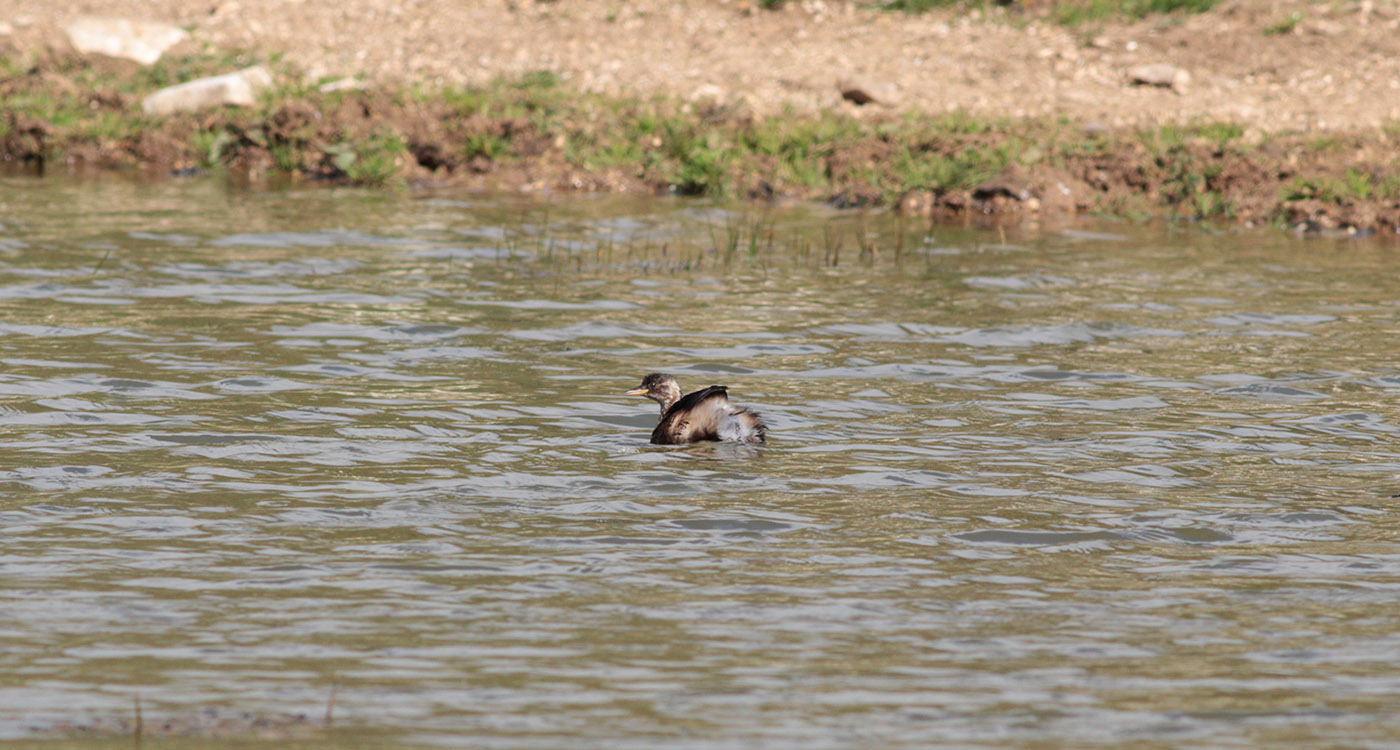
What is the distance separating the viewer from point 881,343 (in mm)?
12195

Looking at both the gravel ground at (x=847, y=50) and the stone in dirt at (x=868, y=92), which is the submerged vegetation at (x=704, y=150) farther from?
the gravel ground at (x=847, y=50)

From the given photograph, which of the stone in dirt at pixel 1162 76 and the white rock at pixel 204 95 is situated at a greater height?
the stone in dirt at pixel 1162 76

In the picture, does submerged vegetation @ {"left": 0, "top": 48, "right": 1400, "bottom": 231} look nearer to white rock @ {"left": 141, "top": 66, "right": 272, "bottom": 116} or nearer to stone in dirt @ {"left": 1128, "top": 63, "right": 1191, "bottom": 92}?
white rock @ {"left": 141, "top": 66, "right": 272, "bottom": 116}

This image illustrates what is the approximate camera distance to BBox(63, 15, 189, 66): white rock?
74.6 ft

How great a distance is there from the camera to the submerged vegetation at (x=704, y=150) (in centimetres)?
1808

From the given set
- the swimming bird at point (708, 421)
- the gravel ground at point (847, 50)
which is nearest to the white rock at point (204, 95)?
the gravel ground at point (847, 50)

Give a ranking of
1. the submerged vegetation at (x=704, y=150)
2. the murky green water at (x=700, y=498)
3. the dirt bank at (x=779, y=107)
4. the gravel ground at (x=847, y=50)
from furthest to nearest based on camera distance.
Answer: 1. the gravel ground at (x=847, y=50)
2. the dirt bank at (x=779, y=107)
3. the submerged vegetation at (x=704, y=150)
4. the murky green water at (x=700, y=498)

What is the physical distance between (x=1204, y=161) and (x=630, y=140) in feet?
20.3

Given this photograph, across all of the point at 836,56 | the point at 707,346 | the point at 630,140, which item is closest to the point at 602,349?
the point at 707,346

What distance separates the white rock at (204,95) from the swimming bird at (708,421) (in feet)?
42.4

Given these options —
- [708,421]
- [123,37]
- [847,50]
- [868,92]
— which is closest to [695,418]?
[708,421]

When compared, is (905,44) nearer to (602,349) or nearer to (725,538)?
(602,349)

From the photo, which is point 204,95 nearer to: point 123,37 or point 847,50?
point 123,37

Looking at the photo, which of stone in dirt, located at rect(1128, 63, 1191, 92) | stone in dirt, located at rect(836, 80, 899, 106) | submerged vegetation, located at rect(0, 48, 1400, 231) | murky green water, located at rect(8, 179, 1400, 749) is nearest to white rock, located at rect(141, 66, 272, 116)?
submerged vegetation, located at rect(0, 48, 1400, 231)
